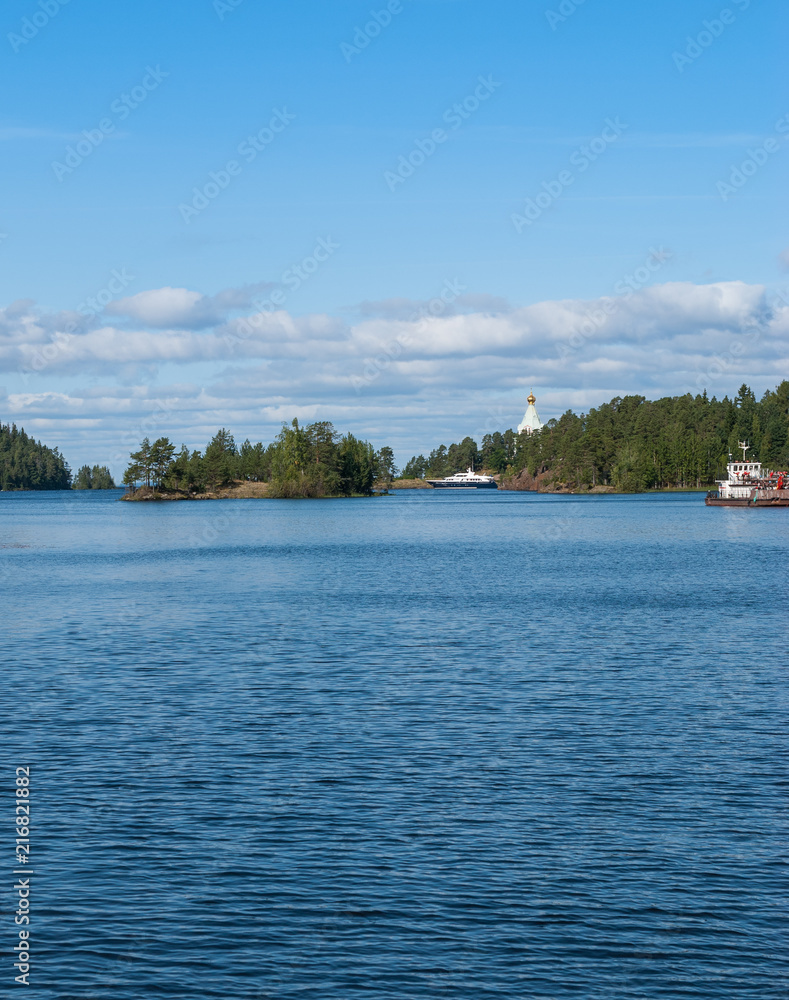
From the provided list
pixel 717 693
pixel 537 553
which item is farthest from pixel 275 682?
pixel 537 553

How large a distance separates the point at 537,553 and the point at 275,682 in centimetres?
7333

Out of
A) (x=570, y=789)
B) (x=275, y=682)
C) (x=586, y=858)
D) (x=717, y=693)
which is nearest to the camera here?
(x=586, y=858)

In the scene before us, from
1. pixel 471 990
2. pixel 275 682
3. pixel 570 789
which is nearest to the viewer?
pixel 471 990

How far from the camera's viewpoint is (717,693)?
37125 millimetres

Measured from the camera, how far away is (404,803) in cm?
2484

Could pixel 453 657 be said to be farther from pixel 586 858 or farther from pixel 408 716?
pixel 586 858

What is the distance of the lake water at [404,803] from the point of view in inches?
678

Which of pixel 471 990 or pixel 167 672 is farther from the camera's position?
pixel 167 672

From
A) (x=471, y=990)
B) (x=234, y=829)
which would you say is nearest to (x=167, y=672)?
(x=234, y=829)

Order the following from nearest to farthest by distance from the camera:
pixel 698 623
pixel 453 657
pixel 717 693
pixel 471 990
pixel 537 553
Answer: pixel 471 990 < pixel 717 693 < pixel 453 657 < pixel 698 623 < pixel 537 553

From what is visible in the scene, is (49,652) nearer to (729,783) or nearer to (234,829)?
(234,829)

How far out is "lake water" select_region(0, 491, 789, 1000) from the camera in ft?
56.5

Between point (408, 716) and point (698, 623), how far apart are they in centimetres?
2717

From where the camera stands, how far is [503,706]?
115 feet
